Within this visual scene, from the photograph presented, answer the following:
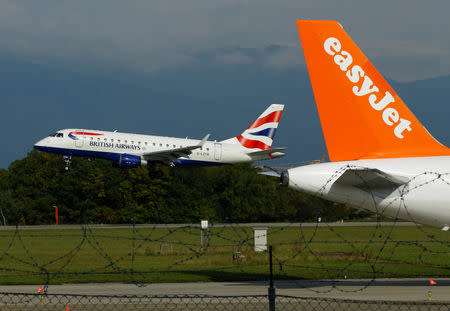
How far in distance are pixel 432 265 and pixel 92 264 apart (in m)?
14.6

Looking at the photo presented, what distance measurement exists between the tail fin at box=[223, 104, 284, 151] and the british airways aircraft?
580mm

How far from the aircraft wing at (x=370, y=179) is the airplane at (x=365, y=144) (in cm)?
2

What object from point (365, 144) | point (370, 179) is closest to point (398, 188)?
point (370, 179)

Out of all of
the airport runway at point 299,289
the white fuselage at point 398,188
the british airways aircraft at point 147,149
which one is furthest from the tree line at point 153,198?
the white fuselage at point 398,188

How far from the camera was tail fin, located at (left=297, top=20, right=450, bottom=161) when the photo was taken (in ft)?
62.7

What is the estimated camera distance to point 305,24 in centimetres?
1959

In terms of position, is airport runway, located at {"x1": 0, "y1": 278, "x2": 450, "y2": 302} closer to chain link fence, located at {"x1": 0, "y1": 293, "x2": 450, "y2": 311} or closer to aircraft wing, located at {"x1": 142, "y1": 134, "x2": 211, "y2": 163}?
chain link fence, located at {"x1": 0, "y1": 293, "x2": 450, "y2": 311}

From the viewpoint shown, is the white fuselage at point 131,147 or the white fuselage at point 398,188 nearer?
the white fuselage at point 398,188

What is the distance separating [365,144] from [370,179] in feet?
3.82

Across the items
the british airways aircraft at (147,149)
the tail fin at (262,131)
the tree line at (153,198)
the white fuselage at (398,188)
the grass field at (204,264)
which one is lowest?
the grass field at (204,264)

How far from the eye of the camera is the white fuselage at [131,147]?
57094mm

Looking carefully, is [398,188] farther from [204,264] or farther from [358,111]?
[204,264]

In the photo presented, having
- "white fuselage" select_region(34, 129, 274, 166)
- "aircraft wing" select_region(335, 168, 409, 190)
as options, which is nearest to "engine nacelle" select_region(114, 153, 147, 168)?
"white fuselage" select_region(34, 129, 274, 166)

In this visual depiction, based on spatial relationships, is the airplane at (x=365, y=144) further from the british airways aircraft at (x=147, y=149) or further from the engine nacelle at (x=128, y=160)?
the engine nacelle at (x=128, y=160)
